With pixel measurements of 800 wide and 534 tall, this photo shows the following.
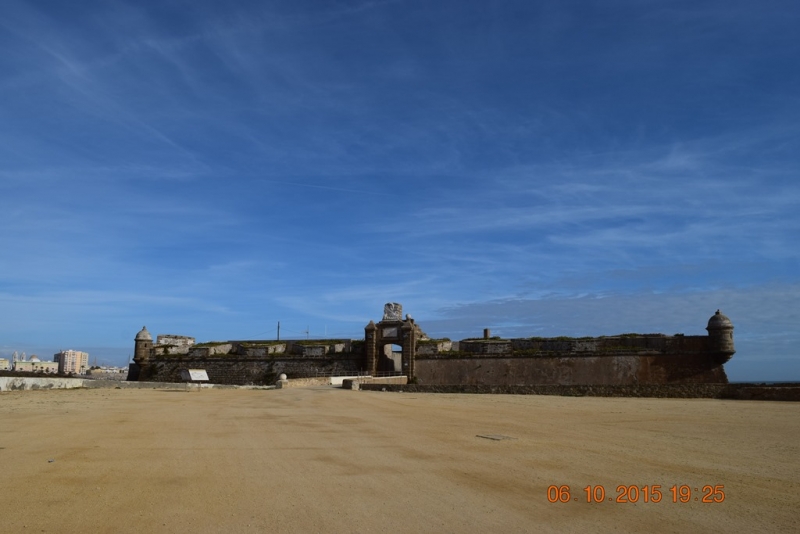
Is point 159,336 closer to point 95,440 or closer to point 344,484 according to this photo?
point 95,440

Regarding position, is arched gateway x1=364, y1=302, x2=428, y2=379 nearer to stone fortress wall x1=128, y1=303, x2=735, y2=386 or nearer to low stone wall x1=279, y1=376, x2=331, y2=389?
stone fortress wall x1=128, y1=303, x2=735, y2=386

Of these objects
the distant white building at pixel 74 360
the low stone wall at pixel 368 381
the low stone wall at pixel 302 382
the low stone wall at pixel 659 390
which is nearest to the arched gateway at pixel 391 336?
the low stone wall at pixel 368 381

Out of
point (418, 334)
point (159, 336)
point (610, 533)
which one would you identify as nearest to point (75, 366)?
point (159, 336)

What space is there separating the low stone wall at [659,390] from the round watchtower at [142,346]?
25952 mm

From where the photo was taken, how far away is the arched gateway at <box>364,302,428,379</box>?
36.9 m

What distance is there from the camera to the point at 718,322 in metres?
29.4

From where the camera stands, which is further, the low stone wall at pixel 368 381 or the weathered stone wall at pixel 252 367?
the weathered stone wall at pixel 252 367

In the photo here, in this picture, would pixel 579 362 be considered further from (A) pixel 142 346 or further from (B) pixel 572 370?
(A) pixel 142 346

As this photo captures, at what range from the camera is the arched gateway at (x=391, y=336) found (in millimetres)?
36875

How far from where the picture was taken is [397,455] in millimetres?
7988

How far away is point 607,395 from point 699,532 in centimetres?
1862

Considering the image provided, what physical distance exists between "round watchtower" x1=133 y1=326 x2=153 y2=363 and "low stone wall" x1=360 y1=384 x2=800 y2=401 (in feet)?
85.1

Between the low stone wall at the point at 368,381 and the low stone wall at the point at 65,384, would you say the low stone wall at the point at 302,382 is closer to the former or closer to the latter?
the low stone wall at the point at 368,381

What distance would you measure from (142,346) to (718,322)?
38.5 metres
